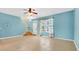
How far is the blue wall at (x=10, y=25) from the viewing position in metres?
2.03

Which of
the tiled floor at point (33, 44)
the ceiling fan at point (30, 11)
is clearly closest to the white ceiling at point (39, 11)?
the ceiling fan at point (30, 11)

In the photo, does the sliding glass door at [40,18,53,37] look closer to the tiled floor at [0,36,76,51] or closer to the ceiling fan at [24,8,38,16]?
the tiled floor at [0,36,76,51]

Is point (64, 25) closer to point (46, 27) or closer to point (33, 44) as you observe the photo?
point (46, 27)

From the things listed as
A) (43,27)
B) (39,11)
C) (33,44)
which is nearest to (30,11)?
(39,11)

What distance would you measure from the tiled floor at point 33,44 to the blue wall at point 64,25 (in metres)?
0.11

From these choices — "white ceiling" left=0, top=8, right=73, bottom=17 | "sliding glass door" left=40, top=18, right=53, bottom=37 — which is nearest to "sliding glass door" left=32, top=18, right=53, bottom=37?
"sliding glass door" left=40, top=18, right=53, bottom=37

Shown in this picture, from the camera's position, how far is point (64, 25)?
205 centimetres

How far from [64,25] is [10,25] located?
90 cm

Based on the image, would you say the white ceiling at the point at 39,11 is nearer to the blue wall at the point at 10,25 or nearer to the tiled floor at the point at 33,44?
the blue wall at the point at 10,25

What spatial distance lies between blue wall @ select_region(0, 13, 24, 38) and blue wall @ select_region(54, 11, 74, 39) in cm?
59
